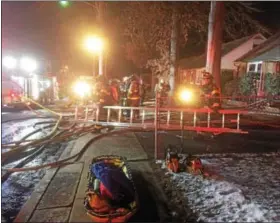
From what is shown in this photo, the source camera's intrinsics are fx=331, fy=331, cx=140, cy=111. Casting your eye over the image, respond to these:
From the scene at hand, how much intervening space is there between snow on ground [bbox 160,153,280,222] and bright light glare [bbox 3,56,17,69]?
15.7 meters

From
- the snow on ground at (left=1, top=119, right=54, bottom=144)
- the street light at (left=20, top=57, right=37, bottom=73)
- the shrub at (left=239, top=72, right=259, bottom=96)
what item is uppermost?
the street light at (left=20, top=57, right=37, bottom=73)

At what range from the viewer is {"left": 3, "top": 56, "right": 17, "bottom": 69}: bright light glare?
1911 cm

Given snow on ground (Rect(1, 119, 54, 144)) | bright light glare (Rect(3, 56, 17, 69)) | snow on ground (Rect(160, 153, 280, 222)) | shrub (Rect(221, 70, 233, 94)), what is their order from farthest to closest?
1. shrub (Rect(221, 70, 233, 94))
2. bright light glare (Rect(3, 56, 17, 69))
3. snow on ground (Rect(1, 119, 54, 144))
4. snow on ground (Rect(160, 153, 280, 222))

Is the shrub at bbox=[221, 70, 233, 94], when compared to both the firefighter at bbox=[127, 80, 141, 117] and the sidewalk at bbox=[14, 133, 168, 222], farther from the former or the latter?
the sidewalk at bbox=[14, 133, 168, 222]

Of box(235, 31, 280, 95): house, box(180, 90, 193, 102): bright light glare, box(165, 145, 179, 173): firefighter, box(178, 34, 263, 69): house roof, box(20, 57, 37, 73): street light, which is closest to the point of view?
box(165, 145, 179, 173): firefighter

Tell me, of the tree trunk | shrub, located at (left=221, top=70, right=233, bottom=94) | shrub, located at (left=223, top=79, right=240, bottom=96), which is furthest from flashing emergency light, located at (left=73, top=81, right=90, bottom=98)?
shrub, located at (left=221, top=70, right=233, bottom=94)

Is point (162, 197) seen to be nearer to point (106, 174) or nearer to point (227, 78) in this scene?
point (106, 174)

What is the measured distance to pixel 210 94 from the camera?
29.9ft

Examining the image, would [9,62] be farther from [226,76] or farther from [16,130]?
[226,76]

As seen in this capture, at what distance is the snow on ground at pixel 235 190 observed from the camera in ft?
14.1

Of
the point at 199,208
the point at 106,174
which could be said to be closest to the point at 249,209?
the point at 199,208

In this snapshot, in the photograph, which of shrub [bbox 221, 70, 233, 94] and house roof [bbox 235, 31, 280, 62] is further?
shrub [bbox 221, 70, 233, 94]

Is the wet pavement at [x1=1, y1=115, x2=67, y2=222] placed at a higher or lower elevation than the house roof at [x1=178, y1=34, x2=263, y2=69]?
lower

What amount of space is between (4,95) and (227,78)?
1884 cm
